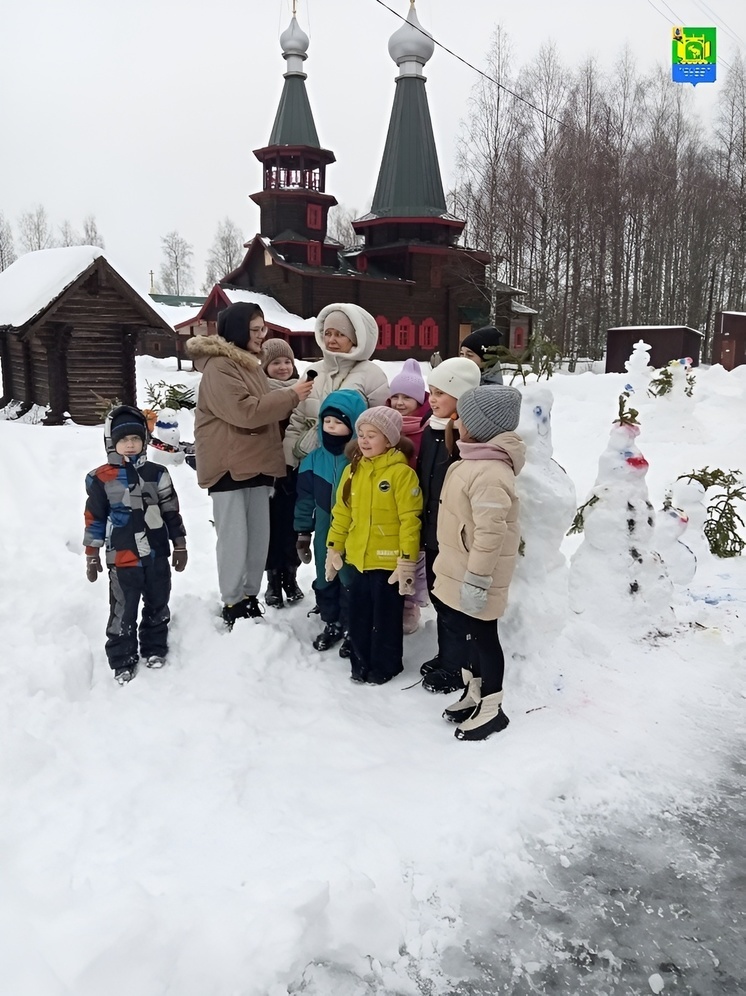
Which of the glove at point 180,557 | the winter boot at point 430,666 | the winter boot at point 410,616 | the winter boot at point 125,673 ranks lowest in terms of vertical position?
the winter boot at point 430,666

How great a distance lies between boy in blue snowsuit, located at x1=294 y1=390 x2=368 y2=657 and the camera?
3816 millimetres

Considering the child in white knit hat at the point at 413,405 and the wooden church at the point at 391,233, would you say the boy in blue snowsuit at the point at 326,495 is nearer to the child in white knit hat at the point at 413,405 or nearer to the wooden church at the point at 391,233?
the child in white knit hat at the point at 413,405

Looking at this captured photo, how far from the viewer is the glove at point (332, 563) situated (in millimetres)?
3736

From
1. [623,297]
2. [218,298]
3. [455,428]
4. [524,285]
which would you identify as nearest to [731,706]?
[455,428]

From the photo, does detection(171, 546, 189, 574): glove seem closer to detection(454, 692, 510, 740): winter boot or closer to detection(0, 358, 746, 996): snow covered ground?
detection(0, 358, 746, 996): snow covered ground

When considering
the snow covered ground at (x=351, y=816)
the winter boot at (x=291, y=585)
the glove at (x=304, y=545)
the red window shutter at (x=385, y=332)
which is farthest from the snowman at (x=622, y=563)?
the red window shutter at (x=385, y=332)

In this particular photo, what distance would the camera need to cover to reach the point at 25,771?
2809mm

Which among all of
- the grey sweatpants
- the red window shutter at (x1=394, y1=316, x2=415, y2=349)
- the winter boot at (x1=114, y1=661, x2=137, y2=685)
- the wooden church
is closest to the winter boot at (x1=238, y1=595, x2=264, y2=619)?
the grey sweatpants

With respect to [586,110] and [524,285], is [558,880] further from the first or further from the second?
[586,110]

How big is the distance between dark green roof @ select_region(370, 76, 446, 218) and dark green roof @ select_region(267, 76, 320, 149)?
2.67m

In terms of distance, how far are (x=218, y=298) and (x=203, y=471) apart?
2310 cm

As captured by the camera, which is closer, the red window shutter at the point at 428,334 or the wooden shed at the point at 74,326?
the wooden shed at the point at 74,326

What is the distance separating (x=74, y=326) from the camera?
1110cm

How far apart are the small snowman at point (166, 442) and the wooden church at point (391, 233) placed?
16682 millimetres
